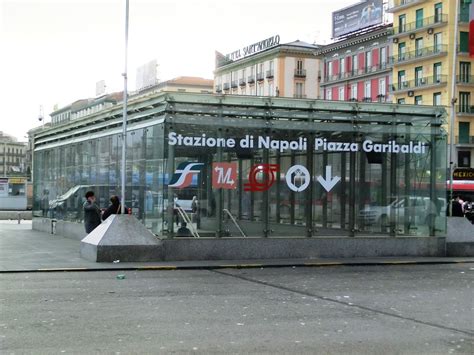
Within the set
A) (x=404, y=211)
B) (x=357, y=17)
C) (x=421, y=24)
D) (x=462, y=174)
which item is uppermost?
(x=357, y=17)

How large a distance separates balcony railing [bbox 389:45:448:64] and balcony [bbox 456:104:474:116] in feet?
18.5

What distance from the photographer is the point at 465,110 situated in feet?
228

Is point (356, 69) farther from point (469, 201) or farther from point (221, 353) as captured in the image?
point (221, 353)

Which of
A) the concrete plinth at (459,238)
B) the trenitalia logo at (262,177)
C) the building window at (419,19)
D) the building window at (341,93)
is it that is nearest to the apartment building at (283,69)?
the building window at (341,93)

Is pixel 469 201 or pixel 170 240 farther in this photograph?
pixel 469 201

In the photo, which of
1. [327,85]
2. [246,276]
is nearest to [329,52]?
[327,85]

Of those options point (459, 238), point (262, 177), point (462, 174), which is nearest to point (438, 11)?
point (462, 174)

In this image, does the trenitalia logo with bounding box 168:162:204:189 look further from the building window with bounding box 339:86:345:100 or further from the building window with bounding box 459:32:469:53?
the building window with bounding box 339:86:345:100

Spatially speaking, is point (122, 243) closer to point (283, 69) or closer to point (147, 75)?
point (147, 75)

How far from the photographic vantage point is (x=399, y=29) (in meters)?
75.0

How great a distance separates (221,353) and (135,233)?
10671 millimetres

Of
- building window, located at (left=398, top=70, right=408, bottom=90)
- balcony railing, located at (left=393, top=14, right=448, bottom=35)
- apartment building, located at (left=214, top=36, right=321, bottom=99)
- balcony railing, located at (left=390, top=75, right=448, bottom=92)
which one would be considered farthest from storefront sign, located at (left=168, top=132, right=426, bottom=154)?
apartment building, located at (left=214, top=36, right=321, bottom=99)

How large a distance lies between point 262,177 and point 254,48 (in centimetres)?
8177

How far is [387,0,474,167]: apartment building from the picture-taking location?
68250mm
